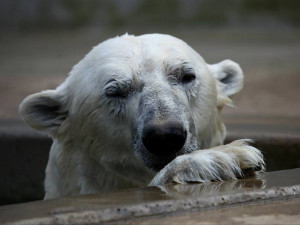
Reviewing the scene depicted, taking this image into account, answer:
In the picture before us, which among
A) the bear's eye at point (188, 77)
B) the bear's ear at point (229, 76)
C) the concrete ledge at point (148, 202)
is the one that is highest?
the bear's eye at point (188, 77)

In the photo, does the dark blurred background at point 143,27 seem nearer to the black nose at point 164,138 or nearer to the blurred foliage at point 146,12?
the blurred foliage at point 146,12

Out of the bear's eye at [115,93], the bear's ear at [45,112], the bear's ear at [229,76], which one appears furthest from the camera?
the bear's ear at [229,76]

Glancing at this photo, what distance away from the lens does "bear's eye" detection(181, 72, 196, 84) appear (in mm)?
2980

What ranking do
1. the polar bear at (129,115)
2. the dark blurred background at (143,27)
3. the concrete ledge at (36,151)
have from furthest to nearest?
1. the dark blurred background at (143,27)
2. the concrete ledge at (36,151)
3. the polar bear at (129,115)

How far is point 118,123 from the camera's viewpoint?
9.68 ft

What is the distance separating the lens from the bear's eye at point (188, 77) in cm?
298

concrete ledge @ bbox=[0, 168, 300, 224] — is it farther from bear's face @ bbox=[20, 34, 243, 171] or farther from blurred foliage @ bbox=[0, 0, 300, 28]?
blurred foliage @ bbox=[0, 0, 300, 28]

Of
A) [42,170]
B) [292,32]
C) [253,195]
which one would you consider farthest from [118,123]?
[292,32]

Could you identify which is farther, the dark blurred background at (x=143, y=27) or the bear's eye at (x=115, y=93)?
the dark blurred background at (x=143, y=27)

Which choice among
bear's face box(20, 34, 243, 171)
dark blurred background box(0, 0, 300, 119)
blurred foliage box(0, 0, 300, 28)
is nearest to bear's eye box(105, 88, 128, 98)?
bear's face box(20, 34, 243, 171)

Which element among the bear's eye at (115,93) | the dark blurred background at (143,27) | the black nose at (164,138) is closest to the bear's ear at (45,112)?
the bear's eye at (115,93)

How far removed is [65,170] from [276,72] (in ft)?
14.7

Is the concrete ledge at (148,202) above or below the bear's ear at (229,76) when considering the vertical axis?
below

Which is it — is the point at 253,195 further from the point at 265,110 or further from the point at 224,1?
the point at 224,1
